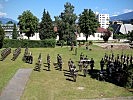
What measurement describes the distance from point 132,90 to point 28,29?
60673mm

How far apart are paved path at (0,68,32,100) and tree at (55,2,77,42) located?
36602mm

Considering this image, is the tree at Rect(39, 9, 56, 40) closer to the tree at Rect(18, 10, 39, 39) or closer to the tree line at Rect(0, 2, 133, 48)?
the tree line at Rect(0, 2, 133, 48)

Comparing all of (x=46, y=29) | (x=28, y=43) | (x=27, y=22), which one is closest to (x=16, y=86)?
(x=28, y=43)

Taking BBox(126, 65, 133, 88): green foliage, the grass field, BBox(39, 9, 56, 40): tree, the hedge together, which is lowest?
the grass field

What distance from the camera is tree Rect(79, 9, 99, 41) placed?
78.5 meters

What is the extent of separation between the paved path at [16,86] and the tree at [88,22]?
51319 mm

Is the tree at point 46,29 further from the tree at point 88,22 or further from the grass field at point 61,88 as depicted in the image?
the grass field at point 61,88

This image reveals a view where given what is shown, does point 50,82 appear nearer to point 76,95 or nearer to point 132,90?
point 76,95

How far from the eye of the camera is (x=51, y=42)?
2301 inches

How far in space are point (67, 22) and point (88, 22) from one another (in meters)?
13.1

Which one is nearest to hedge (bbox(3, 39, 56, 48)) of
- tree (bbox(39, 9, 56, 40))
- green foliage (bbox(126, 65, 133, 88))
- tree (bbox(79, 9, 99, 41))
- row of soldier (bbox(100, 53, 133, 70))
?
tree (bbox(39, 9, 56, 40))

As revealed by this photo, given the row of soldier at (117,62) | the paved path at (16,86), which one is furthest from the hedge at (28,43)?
the paved path at (16,86)

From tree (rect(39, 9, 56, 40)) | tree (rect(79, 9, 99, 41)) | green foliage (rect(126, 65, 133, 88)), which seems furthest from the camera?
tree (rect(79, 9, 99, 41))

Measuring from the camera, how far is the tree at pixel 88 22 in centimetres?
7850
